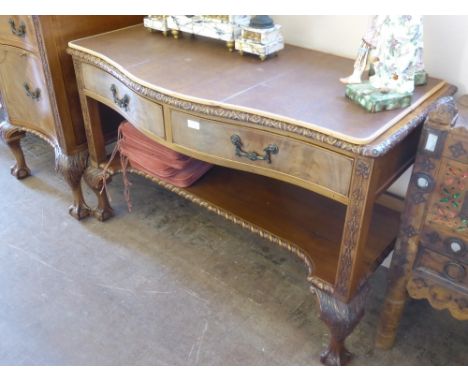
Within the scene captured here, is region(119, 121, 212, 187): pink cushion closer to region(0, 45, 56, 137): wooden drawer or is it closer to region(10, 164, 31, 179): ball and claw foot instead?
region(0, 45, 56, 137): wooden drawer

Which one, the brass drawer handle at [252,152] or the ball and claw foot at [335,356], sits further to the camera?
the ball and claw foot at [335,356]

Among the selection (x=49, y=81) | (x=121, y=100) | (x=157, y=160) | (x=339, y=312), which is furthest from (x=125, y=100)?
(x=339, y=312)

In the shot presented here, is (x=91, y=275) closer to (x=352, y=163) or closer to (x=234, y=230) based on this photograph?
(x=234, y=230)

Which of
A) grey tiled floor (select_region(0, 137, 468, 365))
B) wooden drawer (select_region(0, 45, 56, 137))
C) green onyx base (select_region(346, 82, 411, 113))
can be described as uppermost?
green onyx base (select_region(346, 82, 411, 113))

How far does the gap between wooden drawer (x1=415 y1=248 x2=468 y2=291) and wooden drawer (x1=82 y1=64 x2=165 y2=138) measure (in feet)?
2.40

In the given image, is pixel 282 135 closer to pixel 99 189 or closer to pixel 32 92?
pixel 99 189

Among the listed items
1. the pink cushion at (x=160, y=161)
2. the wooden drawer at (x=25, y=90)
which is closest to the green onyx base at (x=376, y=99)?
the pink cushion at (x=160, y=161)

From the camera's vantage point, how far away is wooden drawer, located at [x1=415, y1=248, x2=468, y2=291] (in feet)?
3.47

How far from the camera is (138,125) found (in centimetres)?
137

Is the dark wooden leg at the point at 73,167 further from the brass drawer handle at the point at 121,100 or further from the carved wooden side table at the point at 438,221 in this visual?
the carved wooden side table at the point at 438,221

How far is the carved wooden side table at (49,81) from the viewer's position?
4.91ft

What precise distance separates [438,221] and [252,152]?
1.45ft

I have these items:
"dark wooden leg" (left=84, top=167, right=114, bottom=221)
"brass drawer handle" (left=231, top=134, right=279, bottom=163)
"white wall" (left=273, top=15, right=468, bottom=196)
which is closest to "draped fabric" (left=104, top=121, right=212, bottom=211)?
"dark wooden leg" (left=84, top=167, right=114, bottom=221)

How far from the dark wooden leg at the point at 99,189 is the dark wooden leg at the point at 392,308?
3.30ft
